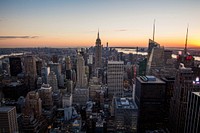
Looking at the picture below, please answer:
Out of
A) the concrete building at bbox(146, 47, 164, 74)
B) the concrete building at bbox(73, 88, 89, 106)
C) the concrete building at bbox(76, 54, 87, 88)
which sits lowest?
the concrete building at bbox(73, 88, 89, 106)

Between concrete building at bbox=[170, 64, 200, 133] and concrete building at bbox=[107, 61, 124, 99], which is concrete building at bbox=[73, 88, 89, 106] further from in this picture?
concrete building at bbox=[170, 64, 200, 133]

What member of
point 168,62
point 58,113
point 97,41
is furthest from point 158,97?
point 97,41

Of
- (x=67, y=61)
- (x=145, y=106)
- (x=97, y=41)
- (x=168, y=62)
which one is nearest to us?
(x=145, y=106)

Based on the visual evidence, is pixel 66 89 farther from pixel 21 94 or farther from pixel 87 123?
pixel 87 123

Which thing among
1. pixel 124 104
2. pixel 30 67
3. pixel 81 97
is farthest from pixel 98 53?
pixel 124 104

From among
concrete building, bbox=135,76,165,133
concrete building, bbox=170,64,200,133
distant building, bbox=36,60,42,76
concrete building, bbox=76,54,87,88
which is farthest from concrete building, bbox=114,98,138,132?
distant building, bbox=36,60,42,76

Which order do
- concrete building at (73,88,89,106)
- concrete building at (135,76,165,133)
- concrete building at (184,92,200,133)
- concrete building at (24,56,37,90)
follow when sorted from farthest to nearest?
concrete building at (24,56,37,90) < concrete building at (73,88,89,106) < concrete building at (135,76,165,133) < concrete building at (184,92,200,133)
